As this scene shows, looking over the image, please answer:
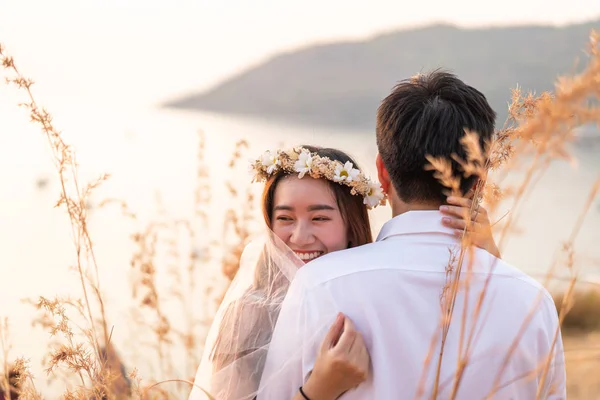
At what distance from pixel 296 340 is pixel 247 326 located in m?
0.44

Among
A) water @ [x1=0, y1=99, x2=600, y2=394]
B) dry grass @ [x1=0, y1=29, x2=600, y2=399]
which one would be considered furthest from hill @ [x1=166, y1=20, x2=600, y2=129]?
dry grass @ [x1=0, y1=29, x2=600, y2=399]

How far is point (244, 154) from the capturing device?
3.75 m

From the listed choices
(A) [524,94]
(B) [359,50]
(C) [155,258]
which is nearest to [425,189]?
(A) [524,94]

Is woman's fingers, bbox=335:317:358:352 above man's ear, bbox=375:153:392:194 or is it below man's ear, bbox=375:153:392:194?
below

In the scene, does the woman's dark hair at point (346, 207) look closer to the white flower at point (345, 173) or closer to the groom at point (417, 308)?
the white flower at point (345, 173)

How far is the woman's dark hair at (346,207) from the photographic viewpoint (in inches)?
124

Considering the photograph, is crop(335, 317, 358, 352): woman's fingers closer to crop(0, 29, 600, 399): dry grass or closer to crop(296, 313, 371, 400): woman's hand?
crop(296, 313, 371, 400): woman's hand

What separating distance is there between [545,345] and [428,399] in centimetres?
42

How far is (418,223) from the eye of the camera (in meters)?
2.13

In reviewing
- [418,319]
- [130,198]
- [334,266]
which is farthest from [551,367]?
[130,198]

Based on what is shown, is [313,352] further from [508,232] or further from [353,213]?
[353,213]

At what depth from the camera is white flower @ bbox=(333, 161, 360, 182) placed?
3.14 meters

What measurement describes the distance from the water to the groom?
22cm

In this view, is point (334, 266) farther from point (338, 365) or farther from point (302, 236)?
point (302, 236)
